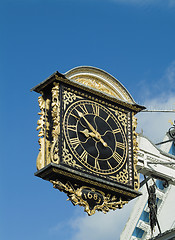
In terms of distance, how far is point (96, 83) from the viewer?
17.8 metres

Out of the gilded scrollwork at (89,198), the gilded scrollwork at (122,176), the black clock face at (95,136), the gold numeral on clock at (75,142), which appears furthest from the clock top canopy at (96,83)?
the gilded scrollwork at (89,198)

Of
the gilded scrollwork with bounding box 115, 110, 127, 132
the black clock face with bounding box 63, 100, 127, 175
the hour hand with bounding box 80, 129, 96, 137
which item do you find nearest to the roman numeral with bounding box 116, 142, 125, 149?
the black clock face with bounding box 63, 100, 127, 175

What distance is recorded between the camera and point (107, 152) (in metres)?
17.1

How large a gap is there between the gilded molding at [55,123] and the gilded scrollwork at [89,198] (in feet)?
1.45

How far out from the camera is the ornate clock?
16297 millimetres

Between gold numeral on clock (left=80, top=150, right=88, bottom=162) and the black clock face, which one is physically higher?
the black clock face

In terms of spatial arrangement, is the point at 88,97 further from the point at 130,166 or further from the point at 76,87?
the point at 130,166

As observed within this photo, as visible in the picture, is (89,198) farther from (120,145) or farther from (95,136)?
(120,145)

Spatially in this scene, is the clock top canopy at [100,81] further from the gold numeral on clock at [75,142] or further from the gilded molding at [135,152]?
the gold numeral on clock at [75,142]

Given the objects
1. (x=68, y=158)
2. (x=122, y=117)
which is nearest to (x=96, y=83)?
(x=122, y=117)

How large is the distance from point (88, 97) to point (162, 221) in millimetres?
8797

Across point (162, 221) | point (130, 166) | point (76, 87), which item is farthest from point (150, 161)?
point (162, 221)

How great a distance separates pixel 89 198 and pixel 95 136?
4.04 feet

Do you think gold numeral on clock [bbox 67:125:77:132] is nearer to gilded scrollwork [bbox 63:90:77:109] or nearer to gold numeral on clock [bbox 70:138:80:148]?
gold numeral on clock [bbox 70:138:80:148]
